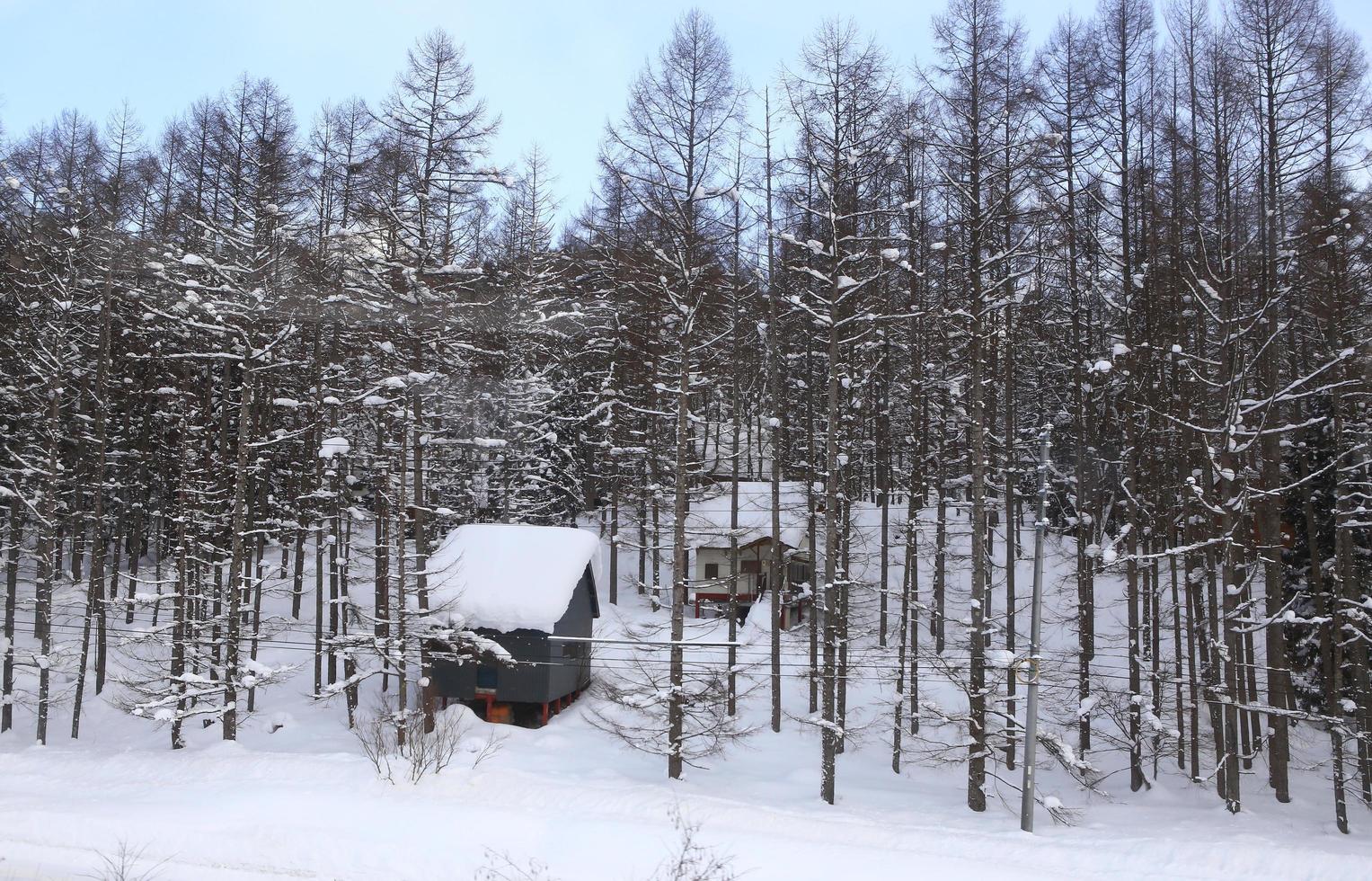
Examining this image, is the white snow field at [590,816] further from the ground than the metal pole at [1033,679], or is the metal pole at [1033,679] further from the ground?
the metal pole at [1033,679]

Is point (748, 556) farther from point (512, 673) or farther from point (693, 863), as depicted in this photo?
point (693, 863)

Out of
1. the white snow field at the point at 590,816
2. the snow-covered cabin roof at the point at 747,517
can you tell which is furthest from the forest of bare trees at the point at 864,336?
the snow-covered cabin roof at the point at 747,517

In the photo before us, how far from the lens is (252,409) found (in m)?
Answer: 27.9

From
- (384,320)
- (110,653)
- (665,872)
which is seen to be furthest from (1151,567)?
(110,653)

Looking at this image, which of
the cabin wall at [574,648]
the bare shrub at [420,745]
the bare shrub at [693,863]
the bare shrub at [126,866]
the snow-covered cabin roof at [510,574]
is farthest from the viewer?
the cabin wall at [574,648]

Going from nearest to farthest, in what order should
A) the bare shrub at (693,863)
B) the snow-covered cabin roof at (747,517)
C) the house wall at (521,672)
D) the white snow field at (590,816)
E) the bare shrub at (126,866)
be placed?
the bare shrub at (693,863) < the bare shrub at (126,866) < the white snow field at (590,816) < the house wall at (521,672) < the snow-covered cabin roof at (747,517)

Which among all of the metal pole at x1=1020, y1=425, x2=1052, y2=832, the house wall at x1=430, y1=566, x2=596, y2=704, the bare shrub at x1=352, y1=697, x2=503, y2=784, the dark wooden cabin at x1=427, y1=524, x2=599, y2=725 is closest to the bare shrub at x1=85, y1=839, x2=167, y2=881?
the bare shrub at x1=352, y1=697, x2=503, y2=784

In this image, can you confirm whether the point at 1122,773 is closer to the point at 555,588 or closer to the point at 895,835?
the point at 895,835

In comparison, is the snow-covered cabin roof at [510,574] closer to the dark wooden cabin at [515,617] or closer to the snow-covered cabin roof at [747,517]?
the dark wooden cabin at [515,617]

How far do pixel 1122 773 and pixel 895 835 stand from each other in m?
8.85

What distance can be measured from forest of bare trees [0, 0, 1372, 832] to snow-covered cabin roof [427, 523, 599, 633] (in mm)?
1183

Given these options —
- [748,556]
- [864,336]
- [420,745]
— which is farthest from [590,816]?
[748,556]

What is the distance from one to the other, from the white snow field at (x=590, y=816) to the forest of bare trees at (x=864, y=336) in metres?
0.92

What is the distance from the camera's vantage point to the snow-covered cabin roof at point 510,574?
2056 centimetres
